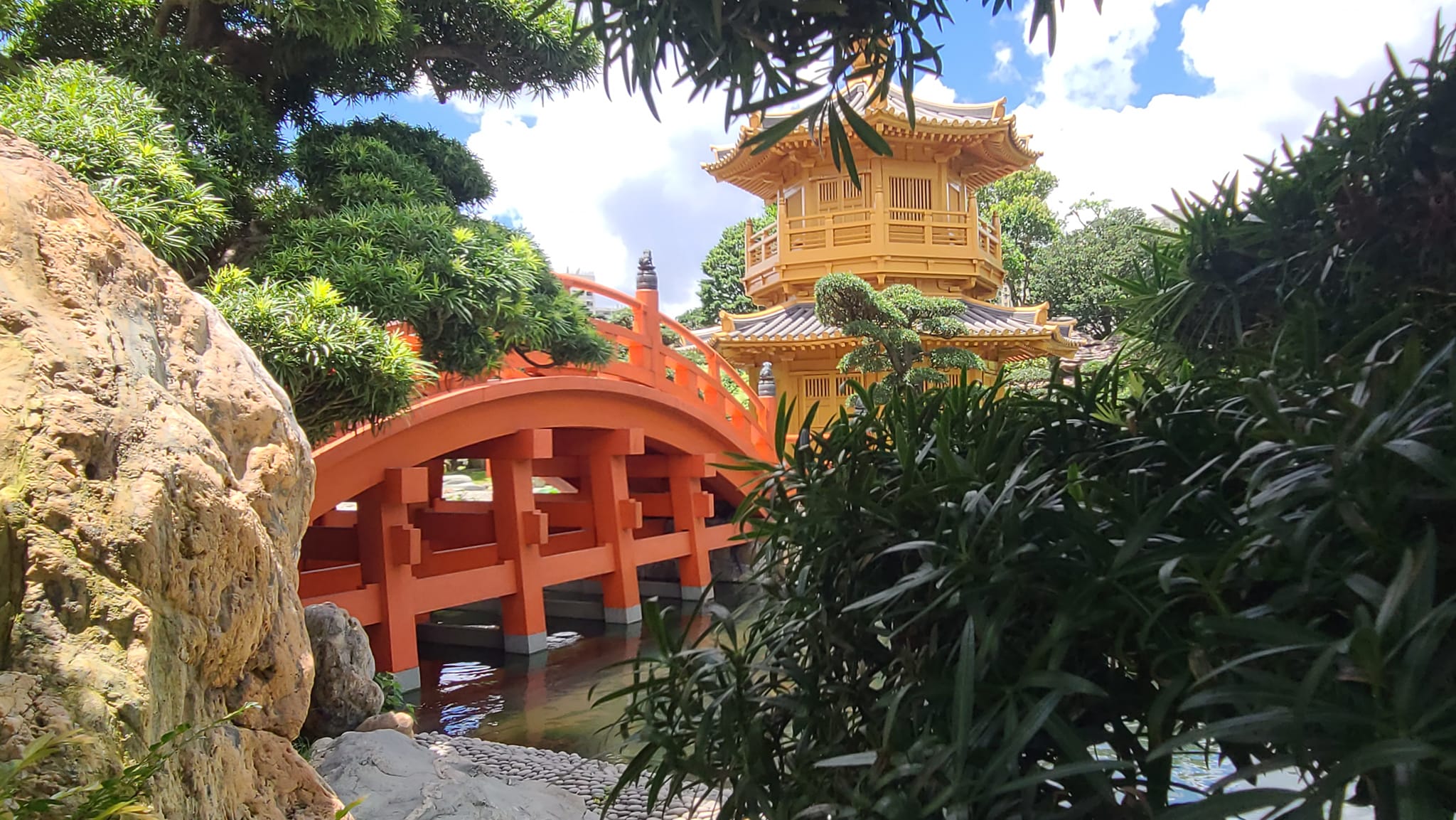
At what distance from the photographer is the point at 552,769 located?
4.59 m

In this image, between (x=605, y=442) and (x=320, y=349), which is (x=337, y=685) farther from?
(x=605, y=442)

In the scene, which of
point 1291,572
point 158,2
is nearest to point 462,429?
point 158,2

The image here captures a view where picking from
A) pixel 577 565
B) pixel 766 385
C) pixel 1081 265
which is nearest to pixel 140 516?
pixel 577 565

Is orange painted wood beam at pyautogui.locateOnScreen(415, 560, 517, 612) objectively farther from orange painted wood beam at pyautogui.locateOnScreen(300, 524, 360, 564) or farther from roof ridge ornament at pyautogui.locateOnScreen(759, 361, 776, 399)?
roof ridge ornament at pyautogui.locateOnScreen(759, 361, 776, 399)

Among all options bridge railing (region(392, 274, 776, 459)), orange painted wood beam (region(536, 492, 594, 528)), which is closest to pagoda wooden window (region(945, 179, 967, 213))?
bridge railing (region(392, 274, 776, 459))

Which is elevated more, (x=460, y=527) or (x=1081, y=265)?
(x=1081, y=265)

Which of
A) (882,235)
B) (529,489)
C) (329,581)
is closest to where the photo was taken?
(329,581)

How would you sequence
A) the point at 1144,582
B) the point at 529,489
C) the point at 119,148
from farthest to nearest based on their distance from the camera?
the point at 529,489 < the point at 119,148 < the point at 1144,582

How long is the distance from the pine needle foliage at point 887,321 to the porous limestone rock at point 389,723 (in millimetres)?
4468

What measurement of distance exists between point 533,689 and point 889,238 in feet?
21.1

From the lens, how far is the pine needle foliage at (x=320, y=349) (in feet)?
12.6

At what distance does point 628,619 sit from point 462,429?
2356 mm

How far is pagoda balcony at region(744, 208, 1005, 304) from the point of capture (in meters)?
10.6

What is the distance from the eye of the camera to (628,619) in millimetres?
7902
